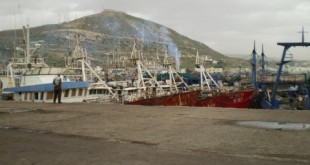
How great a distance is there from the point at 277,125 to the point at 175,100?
885 inches

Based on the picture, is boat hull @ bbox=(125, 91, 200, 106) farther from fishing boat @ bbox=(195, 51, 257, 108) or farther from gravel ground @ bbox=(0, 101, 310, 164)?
gravel ground @ bbox=(0, 101, 310, 164)

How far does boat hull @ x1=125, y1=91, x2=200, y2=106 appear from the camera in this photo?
95.4 feet

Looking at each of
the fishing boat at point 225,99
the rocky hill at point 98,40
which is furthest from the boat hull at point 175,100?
the rocky hill at point 98,40

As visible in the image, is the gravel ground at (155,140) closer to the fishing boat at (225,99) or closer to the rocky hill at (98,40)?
the fishing boat at (225,99)

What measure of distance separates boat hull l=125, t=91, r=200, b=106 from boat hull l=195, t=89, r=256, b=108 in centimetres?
89

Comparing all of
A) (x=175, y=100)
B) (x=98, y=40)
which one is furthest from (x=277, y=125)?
(x=98, y=40)

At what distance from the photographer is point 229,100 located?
35.2 m

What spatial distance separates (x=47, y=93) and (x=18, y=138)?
15193 millimetres

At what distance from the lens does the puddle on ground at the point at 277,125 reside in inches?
329

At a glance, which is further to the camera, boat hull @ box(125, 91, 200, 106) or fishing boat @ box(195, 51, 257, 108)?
fishing boat @ box(195, 51, 257, 108)

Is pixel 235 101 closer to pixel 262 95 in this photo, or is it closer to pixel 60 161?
pixel 262 95

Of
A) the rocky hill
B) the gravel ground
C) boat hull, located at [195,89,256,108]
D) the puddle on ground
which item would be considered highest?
the rocky hill

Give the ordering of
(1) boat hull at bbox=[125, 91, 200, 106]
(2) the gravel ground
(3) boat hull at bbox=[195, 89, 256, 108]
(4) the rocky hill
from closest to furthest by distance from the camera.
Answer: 1. (2) the gravel ground
2. (1) boat hull at bbox=[125, 91, 200, 106]
3. (3) boat hull at bbox=[195, 89, 256, 108]
4. (4) the rocky hill

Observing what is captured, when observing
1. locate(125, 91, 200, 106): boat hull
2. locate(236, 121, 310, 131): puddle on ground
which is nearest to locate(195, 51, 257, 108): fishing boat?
locate(125, 91, 200, 106): boat hull
